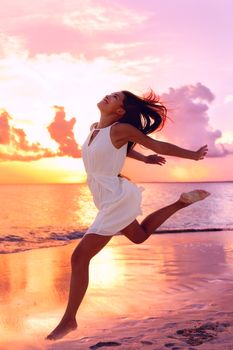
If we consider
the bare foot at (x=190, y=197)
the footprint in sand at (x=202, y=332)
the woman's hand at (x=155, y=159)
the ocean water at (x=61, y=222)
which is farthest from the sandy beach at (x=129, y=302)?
the ocean water at (x=61, y=222)

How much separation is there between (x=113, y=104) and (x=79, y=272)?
1.41m

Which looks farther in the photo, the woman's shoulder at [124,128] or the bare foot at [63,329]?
the bare foot at [63,329]

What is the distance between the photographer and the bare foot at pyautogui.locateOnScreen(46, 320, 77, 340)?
439cm

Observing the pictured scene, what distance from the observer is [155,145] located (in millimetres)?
4281

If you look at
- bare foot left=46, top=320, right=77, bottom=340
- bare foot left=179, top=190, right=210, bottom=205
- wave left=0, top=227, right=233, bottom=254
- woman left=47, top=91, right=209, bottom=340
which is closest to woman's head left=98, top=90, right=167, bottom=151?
woman left=47, top=91, right=209, bottom=340

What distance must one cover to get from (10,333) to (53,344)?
0.74 metres

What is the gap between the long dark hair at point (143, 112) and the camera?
450 cm

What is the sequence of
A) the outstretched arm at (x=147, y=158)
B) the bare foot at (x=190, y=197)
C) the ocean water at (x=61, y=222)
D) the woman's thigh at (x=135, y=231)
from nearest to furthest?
the woman's thigh at (x=135, y=231)
the bare foot at (x=190, y=197)
the outstretched arm at (x=147, y=158)
the ocean water at (x=61, y=222)

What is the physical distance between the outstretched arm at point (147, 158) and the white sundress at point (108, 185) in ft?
1.74

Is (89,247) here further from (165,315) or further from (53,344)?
(165,315)

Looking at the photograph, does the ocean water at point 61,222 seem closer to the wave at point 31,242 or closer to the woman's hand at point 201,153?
the wave at point 31,242

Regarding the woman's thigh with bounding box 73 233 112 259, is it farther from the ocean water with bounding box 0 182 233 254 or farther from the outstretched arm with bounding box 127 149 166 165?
the ocean water with bounding box 0 182 233 254

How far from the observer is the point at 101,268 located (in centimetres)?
868

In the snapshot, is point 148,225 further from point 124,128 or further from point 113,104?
point 113,104
